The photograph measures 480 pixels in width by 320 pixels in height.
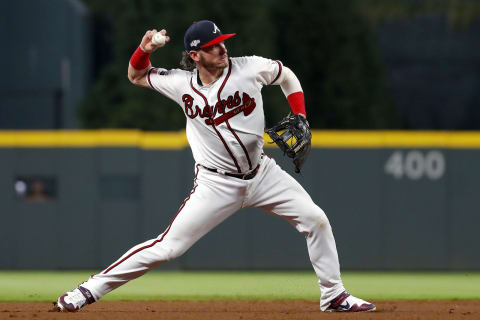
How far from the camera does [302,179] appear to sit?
1045 cm

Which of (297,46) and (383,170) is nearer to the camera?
(383,170)

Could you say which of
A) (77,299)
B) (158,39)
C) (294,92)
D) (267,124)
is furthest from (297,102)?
(267,124)

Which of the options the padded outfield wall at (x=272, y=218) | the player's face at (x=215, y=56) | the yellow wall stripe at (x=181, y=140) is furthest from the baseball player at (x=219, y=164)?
the yellow wall stripe at (x=181, y=140)

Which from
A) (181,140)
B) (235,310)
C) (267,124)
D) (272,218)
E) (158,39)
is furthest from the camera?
(267,124)

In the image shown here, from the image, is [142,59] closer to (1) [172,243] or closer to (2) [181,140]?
(1) [172,243]

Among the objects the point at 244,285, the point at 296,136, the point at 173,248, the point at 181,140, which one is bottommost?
the point at 244,285

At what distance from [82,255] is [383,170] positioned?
323cm

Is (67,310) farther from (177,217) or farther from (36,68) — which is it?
(36,68)

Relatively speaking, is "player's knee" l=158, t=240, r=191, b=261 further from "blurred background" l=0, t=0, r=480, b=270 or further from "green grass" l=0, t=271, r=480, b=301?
"blurred background" l=0, t=0, r=480, b=270

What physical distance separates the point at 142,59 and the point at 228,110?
23.2 inches

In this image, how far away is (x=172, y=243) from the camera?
18.7 ft

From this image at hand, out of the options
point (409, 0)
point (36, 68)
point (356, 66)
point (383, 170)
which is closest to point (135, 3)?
point (36, 68)

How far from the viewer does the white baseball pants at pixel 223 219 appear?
569cm

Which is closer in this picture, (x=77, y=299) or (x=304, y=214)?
(x=77, y=299)
